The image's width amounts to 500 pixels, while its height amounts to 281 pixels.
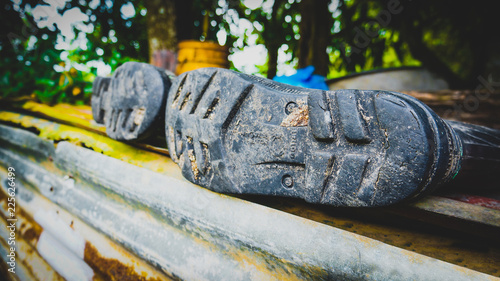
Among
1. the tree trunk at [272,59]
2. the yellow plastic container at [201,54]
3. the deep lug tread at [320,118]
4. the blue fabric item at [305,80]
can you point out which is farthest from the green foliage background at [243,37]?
the deep lug tread at [320,118]

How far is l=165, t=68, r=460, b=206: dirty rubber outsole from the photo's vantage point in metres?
0.38

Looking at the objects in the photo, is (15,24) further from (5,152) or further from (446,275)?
(446,275)

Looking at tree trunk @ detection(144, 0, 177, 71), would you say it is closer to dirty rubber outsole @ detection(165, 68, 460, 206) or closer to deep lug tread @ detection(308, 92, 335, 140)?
dirty rubber outsole @ detection(165, 68, 460, 206)

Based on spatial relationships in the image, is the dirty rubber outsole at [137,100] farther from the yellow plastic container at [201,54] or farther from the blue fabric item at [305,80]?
the blue fabric item at [305,80]

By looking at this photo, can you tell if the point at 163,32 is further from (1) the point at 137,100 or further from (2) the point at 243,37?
(2) the point at 243,37

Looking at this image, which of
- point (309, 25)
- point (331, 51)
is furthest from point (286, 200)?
point (331, 51)

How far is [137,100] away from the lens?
779 millimetres

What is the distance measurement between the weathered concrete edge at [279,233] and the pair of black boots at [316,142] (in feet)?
0.20

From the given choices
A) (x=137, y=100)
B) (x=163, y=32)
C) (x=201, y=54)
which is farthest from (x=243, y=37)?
(x=137, y=100)

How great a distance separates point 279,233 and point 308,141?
20cm

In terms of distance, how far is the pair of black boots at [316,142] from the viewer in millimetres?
385

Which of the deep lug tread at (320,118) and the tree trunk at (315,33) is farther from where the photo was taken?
the tree trunk at (315,33)

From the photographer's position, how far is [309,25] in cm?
326

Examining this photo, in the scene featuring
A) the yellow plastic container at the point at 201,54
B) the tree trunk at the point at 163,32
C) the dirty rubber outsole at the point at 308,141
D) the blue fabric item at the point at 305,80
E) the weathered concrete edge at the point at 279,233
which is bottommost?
the weathered concrete edge at the point at 279,233
